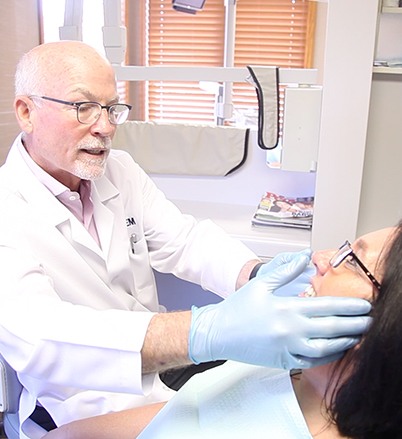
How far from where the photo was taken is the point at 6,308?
3.15 feet

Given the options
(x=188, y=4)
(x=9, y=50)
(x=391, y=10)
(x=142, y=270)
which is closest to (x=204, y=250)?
(x=142, y=270)

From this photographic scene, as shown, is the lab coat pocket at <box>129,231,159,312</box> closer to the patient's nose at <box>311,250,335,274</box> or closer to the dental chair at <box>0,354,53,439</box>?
the dental chair at <box>0,354,53,439</box>

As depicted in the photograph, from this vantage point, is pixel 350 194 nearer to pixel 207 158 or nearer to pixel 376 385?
pixel 207 158

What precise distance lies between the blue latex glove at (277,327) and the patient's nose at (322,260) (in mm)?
38

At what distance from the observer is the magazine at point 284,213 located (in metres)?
1.82

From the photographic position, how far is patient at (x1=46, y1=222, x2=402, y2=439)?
0.74m

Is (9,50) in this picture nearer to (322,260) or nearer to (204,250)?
(204,250)

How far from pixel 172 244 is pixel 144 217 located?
12 centimetres

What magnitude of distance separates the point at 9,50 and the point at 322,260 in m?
2.20

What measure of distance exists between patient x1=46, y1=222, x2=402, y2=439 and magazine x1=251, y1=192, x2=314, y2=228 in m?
0.84

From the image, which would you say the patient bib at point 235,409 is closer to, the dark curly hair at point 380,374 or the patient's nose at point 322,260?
the dark curly hair at point 380,374

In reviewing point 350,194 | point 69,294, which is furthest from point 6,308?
point 350,194

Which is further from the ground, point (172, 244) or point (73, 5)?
point (73, 5)

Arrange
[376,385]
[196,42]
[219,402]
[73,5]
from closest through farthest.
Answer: [376,385] < [219,402] < [73,5] < [196,42]
